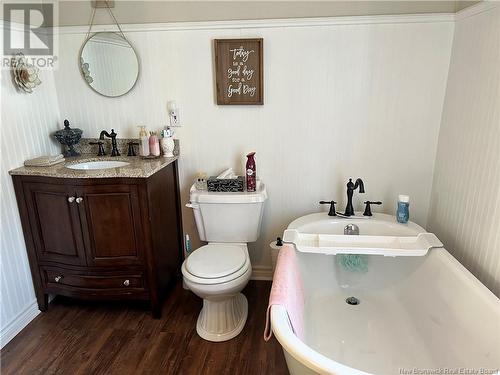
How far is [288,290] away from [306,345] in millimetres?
322

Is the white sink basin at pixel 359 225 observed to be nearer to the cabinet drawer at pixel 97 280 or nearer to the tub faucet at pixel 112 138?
the cabinet drawer at pixel 97 280

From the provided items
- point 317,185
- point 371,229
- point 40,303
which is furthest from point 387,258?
point 40,303

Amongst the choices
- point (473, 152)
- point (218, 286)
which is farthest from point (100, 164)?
point (473, 152)

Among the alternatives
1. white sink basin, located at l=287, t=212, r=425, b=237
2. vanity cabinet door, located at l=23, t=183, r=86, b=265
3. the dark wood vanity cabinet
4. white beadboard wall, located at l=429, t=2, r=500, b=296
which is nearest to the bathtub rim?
white beadboard wall, located at l=429, t=2, r=500, b=296

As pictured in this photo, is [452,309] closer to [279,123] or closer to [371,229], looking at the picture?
[371,229]

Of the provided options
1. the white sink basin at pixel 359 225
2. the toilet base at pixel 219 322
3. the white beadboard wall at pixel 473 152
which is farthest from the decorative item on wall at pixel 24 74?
the white beadboard wall at pixel 473 152

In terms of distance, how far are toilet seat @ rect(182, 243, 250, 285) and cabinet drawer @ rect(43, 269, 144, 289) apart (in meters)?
0.37

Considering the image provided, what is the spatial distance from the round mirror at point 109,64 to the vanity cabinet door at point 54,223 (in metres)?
0.78

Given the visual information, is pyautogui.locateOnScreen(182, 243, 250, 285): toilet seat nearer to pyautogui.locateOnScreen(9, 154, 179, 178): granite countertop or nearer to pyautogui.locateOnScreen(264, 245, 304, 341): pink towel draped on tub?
pyautogui.locateOnScreen(264, 245, 304, 341): pink towel draped on tub

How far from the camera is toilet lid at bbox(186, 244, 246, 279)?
6.00 ft

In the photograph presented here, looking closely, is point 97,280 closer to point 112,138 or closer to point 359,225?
point 112,138

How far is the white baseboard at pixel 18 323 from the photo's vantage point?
1.93 meters

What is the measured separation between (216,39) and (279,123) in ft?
2.13

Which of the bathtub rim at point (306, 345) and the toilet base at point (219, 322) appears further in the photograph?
the toilet base at point (219, 322)
